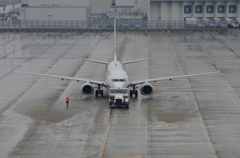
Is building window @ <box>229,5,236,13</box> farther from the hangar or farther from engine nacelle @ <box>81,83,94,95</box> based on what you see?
engine nacelle @ <box>81,83,94,95</box>

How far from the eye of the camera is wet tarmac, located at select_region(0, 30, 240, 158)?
1780 inches

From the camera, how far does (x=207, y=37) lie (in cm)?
12812

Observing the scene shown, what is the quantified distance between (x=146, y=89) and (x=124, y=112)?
6.49 metres

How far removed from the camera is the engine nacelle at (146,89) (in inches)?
2459

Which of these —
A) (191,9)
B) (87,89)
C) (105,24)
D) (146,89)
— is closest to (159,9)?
(191,9)

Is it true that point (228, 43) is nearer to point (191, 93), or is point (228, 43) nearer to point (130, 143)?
point (191, 93)

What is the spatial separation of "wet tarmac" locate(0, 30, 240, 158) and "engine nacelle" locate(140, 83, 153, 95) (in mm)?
997

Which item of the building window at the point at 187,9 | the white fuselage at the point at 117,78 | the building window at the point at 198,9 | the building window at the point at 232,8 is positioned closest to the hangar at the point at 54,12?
the building window at the point at 187,9

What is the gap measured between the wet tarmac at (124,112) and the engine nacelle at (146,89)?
3.27ft

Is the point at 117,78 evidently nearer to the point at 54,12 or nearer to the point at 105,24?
the point at 105,24

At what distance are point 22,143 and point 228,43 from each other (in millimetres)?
78969

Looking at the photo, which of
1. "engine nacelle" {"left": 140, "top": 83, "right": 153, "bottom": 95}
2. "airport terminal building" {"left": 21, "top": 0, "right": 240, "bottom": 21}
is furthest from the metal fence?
"engine nacelle" {"left": 140, "top": 83, "right": 153, "bottom": 95}

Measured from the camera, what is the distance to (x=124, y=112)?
188 ft

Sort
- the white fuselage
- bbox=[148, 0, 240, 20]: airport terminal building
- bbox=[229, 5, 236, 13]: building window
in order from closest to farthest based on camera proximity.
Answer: the white fuselage < bbox=[148, 0, 240, 20]: airport terminal building < bbox=[229, 5, 236, 13]: building window
